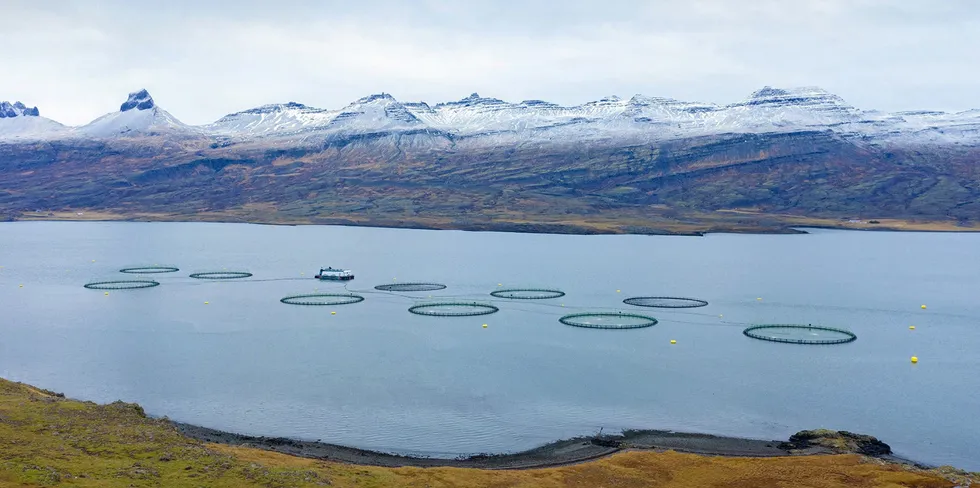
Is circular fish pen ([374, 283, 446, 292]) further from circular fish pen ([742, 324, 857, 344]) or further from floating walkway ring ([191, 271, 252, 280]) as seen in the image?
circular fish pen ([742, 324, 857, 344])

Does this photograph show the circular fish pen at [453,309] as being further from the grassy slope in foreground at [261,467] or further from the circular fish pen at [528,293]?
the grassy slope in foreground at [261,467]

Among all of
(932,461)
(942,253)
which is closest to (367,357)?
(932,461)

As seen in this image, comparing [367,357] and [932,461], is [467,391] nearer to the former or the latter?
[367,357]

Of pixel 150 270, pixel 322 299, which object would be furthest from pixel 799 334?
pixel 150 270

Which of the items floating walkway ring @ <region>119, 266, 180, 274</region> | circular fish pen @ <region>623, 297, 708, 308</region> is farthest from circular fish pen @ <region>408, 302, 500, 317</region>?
floating walkway ring @ <region>119, 266, 180, 274</region>

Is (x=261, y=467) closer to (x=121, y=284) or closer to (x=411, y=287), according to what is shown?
(x=411, y=287)

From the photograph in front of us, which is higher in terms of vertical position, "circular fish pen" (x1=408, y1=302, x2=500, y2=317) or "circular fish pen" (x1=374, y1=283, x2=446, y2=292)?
"circular fish pen" (x1=374, y1=283, x2=446, y2=292)
